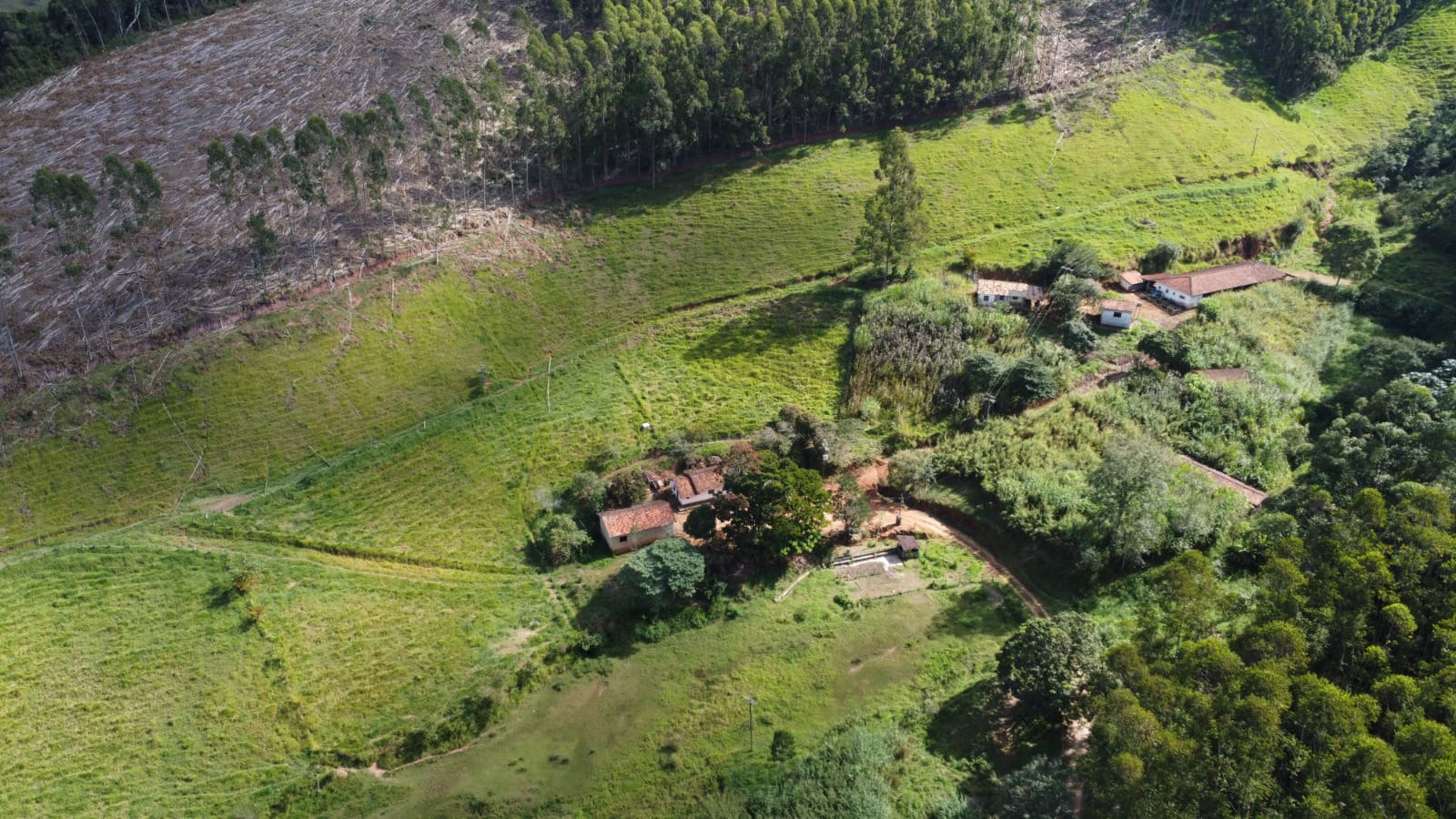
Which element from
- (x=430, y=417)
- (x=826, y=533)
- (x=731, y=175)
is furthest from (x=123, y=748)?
(x=731, y=175)

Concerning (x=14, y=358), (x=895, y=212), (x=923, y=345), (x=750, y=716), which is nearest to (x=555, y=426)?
(x=750, y=716)

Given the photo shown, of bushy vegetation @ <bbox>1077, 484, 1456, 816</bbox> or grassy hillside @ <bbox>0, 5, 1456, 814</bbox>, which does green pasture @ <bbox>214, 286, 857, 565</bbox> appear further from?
bushy vegetation @ <bbox>1077, 484, 1456, 816</bbox>

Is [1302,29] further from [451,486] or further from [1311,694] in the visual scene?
[451,486]

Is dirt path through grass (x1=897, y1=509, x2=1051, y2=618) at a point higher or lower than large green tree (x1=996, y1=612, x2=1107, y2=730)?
lower

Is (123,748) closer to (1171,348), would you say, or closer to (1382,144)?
(1171,348)

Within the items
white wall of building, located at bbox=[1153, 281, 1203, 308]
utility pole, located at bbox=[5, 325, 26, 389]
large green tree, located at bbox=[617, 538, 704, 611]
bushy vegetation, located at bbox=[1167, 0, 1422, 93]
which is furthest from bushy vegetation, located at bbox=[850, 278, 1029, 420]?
bushy vegetation, located at bbox=[1167, 0, 1422, 93]

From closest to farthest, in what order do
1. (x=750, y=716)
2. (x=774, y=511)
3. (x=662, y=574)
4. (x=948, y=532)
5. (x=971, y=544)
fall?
(x=750, y=716) < (x=662, y=574) < (x=774, y=511) < (x=971, y=544) < (x=948, y=532)
